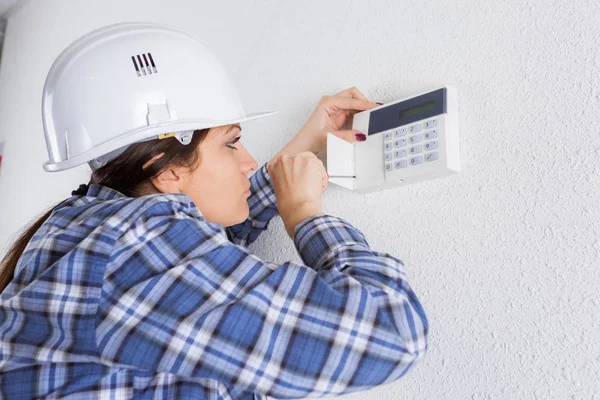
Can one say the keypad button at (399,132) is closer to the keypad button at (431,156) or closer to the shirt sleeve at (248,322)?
the keypad button at (431,156)

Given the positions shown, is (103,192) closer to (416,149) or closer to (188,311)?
(188,311)

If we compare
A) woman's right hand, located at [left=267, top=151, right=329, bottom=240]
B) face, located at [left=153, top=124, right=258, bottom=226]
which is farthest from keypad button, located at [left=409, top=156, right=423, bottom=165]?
face, located at [left=153, top=124, right=258, bottom=226]

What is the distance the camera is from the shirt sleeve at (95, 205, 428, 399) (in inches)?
22.9

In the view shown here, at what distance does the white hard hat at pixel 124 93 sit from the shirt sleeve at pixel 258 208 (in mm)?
153

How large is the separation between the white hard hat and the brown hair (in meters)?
0.01

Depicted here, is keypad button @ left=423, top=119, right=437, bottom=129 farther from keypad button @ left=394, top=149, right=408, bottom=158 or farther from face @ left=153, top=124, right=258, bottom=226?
face @ left=153, top=124, right=258, bottom=226

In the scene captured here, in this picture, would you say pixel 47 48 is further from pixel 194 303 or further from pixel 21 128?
pixel 194 303

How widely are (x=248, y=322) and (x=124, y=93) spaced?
39cm

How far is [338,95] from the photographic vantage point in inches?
36.5

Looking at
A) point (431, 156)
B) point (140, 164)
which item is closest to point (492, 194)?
point (431, 156)

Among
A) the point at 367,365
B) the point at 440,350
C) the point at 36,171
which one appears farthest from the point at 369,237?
the point at 36,171

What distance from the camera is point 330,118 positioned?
936 mm

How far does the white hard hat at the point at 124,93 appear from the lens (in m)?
0.79

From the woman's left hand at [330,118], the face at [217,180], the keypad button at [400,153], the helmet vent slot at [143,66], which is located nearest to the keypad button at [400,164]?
the keypad button at [400,153]
